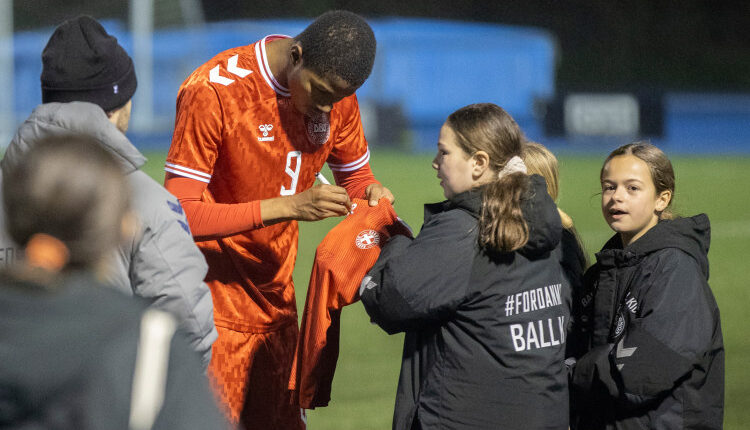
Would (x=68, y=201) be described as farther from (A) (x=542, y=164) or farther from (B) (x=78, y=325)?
(A) (x=542, y=164)

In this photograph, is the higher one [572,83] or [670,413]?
[670,413]

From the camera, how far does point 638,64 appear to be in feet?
108

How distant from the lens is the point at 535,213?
2.52m

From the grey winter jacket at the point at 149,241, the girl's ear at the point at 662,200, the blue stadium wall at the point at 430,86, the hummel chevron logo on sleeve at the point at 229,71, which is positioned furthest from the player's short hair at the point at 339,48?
the blue stadium wall at the point at 430,86

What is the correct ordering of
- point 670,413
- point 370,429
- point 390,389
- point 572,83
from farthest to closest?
point 572,83 < point 390,389 < point 370,429 < point 670,413

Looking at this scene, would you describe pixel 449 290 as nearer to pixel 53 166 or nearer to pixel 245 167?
pixel 245 167

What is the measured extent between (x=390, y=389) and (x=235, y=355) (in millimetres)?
2621

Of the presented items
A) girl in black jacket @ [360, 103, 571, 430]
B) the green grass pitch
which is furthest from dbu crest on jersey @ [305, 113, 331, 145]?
the green grass pitch

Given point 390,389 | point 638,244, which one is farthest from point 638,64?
point 638,244

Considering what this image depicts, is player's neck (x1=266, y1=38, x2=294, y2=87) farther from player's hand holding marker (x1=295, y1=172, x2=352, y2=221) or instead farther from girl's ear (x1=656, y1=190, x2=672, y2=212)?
girl's ear (x1=656, y1=190, x2=672, y2=212)

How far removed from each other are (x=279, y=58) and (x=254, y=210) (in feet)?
2.01

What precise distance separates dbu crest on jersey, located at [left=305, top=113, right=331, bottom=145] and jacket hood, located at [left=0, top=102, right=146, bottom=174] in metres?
1.06

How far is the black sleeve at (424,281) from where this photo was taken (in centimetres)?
242

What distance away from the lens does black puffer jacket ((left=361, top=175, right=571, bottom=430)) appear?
2.45 metres
